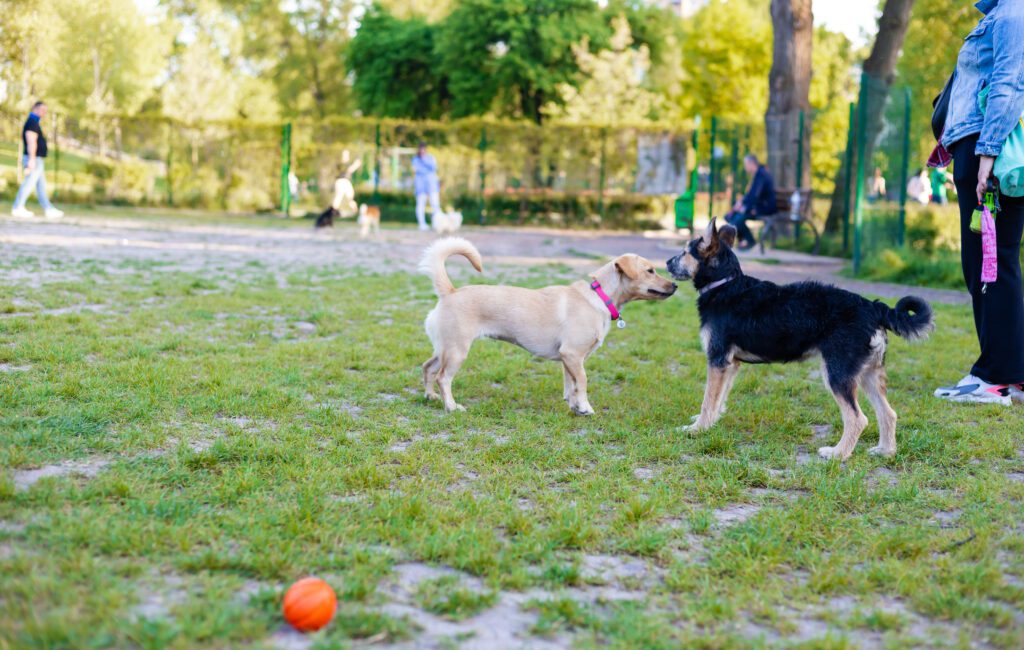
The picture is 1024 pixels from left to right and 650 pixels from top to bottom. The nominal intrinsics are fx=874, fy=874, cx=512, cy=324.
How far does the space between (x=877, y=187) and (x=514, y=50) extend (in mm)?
30175

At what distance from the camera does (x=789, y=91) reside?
1927 centimetres

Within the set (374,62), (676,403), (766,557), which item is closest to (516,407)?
(676,403)

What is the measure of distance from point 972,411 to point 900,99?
10412mm

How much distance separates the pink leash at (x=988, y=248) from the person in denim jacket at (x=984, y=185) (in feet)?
0.49

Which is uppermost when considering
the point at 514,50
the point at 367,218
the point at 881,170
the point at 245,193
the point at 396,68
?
the point at 396,68

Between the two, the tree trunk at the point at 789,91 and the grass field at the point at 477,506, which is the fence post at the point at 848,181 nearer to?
the tree trunk at the point at 789,91

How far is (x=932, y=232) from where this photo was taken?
14781 mm

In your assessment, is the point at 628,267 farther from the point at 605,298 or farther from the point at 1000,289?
the point at 1000,289

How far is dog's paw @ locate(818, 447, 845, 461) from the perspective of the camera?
4.76 meters

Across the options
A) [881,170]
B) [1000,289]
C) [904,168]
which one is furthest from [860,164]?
[1000,289]

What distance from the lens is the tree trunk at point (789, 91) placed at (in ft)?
61.4

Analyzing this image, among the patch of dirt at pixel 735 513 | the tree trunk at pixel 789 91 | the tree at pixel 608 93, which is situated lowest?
the patch of dirt at pixel 735 513

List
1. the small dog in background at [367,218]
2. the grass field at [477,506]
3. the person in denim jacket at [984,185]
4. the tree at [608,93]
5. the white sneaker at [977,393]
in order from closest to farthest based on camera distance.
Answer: the grass field at [477,506], the person in denim jacket at [984,185], the white sneaker at [977,393], the small dog in background at [367,218], the tree at [608,93]

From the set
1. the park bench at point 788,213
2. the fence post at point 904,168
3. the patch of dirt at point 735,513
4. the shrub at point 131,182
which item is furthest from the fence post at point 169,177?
the patch of dirt at point 735,513
